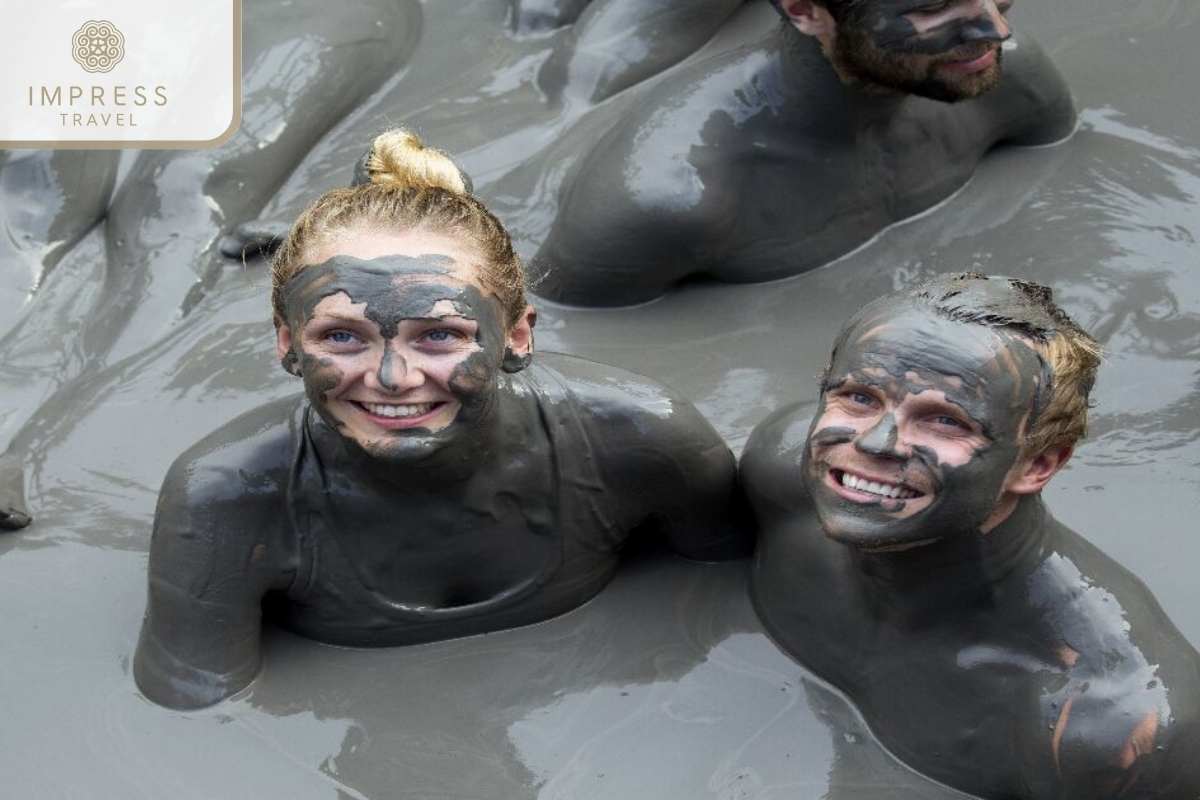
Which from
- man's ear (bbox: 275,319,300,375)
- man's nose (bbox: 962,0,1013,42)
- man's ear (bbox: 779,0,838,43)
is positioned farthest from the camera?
man's ear (bbox: 779,0,838,43)

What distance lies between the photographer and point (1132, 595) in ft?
9.77

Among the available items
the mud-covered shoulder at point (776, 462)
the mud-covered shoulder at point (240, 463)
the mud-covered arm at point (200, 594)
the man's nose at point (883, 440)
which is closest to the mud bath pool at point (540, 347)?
the mud-covered arm at point (200, 594)

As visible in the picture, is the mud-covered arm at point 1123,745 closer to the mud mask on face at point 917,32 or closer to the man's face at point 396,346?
the man's face at point 396,346

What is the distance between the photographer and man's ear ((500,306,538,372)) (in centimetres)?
305

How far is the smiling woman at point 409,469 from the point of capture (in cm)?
292

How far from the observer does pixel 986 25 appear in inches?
145

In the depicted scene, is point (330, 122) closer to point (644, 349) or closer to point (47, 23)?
point (47, 23)

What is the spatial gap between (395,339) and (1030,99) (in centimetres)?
188

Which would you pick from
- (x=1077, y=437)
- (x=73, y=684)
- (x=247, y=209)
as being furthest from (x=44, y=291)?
(x=1077, y=437)

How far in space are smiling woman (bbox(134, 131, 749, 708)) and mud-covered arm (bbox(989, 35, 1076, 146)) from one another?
4.34 ft

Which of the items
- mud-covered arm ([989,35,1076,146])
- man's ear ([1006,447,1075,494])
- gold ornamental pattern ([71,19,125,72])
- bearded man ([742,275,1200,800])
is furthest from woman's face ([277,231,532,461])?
gold ornamental pattern ([71,19,125,72])

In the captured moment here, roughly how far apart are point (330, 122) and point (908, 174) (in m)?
1.38

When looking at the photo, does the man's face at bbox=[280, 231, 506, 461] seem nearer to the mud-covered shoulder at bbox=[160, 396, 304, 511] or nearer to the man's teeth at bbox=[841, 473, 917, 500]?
the mud-covered shoulder at bbox=[160, 396, 304, 511]

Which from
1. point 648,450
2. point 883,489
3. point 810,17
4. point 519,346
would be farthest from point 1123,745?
point 810,17
